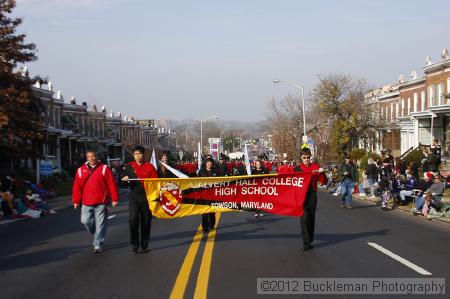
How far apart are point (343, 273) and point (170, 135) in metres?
124

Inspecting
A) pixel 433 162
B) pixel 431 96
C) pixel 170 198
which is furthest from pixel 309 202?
pixel 431 96

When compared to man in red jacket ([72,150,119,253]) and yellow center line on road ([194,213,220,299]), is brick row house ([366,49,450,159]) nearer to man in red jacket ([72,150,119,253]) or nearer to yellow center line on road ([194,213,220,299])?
yellow center line on road ([194,213,220,299])

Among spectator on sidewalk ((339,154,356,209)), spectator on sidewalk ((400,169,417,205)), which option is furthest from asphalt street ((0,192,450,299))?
spectator on sidewalk ((339,154,356,209))

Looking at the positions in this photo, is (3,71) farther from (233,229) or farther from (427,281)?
(427,281)

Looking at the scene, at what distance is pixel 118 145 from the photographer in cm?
7694

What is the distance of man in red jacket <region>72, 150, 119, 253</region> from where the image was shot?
403 inches

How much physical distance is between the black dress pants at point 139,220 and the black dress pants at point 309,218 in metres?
2.73

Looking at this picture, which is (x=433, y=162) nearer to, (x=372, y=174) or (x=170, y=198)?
(x=372, y=174)

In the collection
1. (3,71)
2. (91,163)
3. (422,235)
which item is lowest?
(422,235)

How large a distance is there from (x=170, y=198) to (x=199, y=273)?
8.82 ft

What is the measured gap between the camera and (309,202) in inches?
418

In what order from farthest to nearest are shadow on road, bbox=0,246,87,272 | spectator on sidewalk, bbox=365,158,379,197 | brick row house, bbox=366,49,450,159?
brick row house, bbox=366,49,450,159, spectator on sidewalk, bbox=365,158,379,197, shadow on road, bbox=0,246,87,272

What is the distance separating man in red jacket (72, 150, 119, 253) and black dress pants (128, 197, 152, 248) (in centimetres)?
34

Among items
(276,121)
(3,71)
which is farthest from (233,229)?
(276,121)
